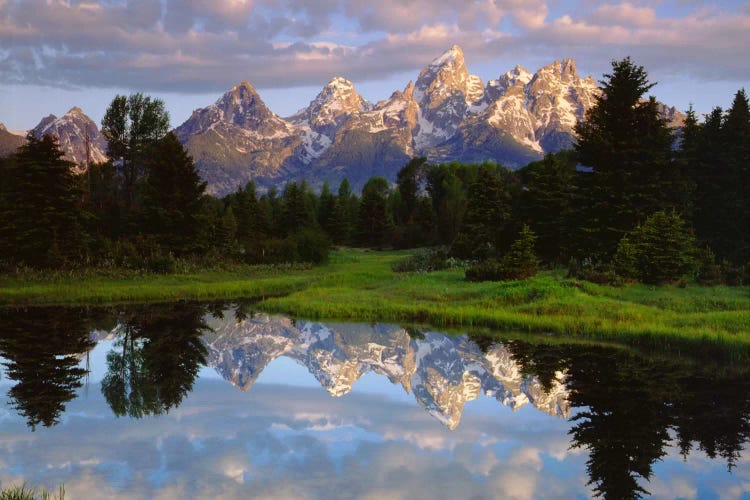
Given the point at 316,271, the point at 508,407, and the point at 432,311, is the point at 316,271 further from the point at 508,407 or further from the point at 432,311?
the point at 508,407

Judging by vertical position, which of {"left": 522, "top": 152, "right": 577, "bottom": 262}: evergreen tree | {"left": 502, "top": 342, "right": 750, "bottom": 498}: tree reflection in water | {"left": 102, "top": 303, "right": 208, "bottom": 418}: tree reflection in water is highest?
{"left": 522, "top": 152, "right": 577, "bottom": 262}: evergreen tree

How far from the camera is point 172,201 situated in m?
55.3

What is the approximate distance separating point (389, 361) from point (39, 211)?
3134 cm

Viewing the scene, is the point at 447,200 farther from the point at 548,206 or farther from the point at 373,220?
the point at 548,206

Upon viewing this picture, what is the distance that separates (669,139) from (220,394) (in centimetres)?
3471

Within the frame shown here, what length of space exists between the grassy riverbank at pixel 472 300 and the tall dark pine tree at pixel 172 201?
9.66 metres

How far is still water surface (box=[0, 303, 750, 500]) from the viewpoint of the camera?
39.2 ft

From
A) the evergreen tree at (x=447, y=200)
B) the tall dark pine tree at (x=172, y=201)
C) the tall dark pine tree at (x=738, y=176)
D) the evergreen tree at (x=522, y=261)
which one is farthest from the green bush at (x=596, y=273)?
the evergreen tree at (x=447, y=200)

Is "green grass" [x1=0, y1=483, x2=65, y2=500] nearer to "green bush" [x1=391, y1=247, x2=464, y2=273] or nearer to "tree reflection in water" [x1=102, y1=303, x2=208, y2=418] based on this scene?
"tree reflection in water" [x1=102, y1=303, x2=208, y2=418]

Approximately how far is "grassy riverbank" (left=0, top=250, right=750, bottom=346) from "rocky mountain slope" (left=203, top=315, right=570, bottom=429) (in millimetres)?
2405

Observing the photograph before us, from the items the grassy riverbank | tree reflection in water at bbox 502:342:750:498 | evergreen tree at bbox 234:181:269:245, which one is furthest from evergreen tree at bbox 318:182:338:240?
tree reflection in water at bbox 502:342:750:498

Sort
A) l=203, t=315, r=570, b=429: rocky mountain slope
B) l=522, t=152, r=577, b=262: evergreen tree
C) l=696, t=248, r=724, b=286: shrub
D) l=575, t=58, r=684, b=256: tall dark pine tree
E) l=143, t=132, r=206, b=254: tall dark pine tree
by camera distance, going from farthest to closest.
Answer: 1. l=143, t=132, r=206, b=254: tall dark pine tree
2. l=522, t=152, r=577, b=262: evergreen tree
3. l=575, t=58, r=684, b=256: tall dark pine tree
4. l=696, t=248, r=724, b=286: shrub
5. l=203, t=315, r=570, b=429: rocky mountain slope

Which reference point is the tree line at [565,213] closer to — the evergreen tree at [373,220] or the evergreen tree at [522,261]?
the evergreen tree at [522,261]

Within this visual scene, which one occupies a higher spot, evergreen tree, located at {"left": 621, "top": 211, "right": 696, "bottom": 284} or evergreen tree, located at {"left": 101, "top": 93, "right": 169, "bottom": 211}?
evergreen tree, located at {"left": 101, "top": 93, "right": 169, "bottom": 211}
